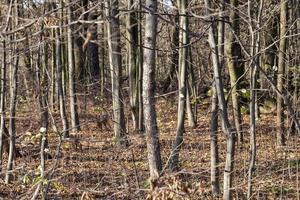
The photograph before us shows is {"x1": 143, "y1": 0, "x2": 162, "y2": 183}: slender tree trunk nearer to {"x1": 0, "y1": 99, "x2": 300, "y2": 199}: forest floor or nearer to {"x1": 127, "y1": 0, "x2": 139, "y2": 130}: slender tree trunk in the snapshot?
{"x1": 0, "y1": 99, "x2": 300, "y2": 199}: forest floor

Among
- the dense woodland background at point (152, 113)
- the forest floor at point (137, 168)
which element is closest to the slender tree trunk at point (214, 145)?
the dense woodland background at point (152, 113)

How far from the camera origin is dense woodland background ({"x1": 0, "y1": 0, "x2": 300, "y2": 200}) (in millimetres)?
5184

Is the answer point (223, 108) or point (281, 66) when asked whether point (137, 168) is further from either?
point (223, 108)

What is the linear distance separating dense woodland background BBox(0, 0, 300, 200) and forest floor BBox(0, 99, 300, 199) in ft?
0.10

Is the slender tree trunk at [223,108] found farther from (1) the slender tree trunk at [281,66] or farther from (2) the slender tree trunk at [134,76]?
(2) the slender tree trunk at [134,76]

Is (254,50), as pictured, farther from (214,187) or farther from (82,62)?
(82,62)

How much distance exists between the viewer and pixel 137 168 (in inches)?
403

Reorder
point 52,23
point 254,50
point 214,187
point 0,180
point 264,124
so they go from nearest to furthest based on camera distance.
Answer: point 52,23 < point 254,50 < point 214,187 < point 0,180 < point 264,124

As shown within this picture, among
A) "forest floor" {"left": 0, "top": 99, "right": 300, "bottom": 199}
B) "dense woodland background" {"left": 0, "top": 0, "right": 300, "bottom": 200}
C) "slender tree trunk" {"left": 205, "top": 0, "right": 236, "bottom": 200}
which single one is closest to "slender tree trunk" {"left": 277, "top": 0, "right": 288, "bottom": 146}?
"dense woodland background" {"left": 0, "top": 0, "right": 300, "bottom": 200}

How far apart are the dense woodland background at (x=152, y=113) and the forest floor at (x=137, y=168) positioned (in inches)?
1.2

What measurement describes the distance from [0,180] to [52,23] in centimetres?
576

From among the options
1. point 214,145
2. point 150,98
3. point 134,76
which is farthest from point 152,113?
point 134,76

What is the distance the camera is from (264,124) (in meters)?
15.1

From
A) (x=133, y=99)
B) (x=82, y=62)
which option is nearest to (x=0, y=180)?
(x=133, y=99)
